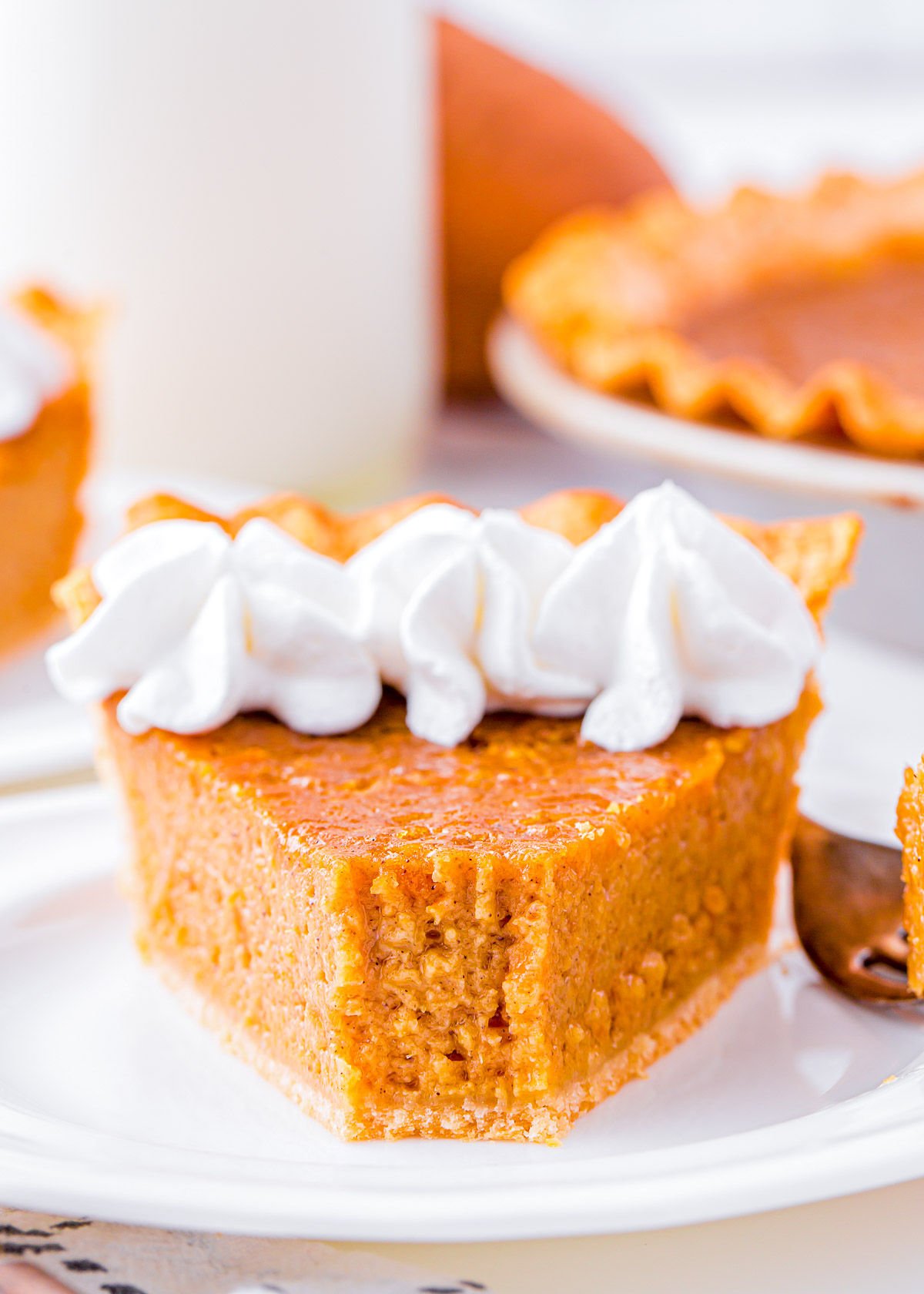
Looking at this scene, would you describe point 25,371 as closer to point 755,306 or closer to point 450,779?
point 450,779

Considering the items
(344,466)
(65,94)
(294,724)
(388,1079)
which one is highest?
(65,94)

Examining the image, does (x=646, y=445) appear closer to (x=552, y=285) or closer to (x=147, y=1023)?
(x=552, y=285)

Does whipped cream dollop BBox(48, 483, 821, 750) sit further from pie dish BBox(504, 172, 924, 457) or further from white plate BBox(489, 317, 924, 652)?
pie dish BBox(504, 172, 924, 457)

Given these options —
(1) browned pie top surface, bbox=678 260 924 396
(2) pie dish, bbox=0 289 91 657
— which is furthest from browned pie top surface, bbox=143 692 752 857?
(1) browned pie top surface, bbox=678 260 924 396

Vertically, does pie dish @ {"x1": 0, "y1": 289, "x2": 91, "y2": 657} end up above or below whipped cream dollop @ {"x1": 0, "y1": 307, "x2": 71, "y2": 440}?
below

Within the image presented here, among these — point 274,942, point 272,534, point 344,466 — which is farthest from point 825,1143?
point 344,466

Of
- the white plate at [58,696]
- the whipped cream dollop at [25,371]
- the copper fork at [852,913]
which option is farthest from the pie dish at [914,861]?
the whipped cream dollop at [25,371]
